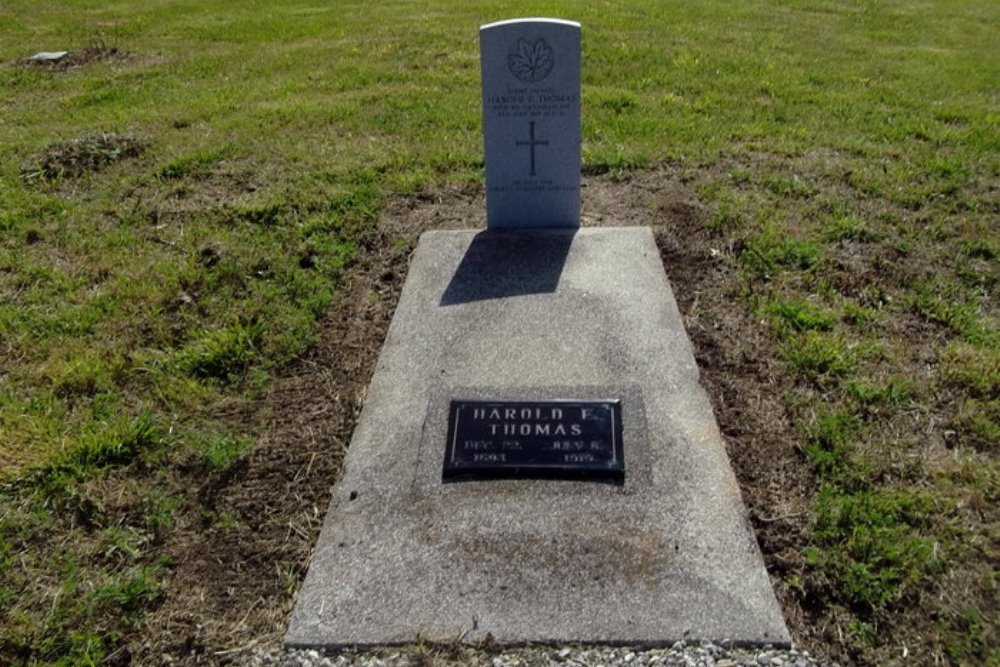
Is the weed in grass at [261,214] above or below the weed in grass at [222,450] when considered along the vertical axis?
above

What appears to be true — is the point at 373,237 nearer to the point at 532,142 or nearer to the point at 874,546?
the point at 532,142

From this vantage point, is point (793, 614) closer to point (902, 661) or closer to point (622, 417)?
point (902, 661)

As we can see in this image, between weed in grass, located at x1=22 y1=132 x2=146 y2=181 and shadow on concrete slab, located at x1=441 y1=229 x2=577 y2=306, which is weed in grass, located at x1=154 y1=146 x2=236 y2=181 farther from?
shadow on concrete slab, located at x1=441 y1=229 x2=577 y2=306

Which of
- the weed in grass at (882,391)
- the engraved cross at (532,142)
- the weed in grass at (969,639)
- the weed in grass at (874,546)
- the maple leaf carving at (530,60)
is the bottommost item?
the weed in grass at (969,639)

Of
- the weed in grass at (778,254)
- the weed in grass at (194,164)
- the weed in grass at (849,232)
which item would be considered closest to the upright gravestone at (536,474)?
the weed in grass at (778,254)

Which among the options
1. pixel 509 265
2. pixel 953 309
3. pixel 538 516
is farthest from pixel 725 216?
pixel 538 516

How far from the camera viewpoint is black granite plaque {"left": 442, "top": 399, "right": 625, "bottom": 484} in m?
3.20

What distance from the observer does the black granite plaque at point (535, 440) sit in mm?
3201

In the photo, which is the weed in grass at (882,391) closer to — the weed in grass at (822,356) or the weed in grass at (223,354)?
the weed in grass at (822,356)

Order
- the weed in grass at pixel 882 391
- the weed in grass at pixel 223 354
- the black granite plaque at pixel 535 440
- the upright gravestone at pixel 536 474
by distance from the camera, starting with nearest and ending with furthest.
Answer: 1. the upright gravestone at pixel 536 474
2. the black granite plaque at pixel 535 440
3. the weed in grass at pixel 882 391
4. the weed in grass at pixel 223 354

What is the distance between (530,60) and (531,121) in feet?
1.23

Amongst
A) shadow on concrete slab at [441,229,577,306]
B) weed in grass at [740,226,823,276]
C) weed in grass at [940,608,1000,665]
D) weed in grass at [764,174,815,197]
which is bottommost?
weed in grass at [940,608,1000,665]

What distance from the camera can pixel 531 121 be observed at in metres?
5.09

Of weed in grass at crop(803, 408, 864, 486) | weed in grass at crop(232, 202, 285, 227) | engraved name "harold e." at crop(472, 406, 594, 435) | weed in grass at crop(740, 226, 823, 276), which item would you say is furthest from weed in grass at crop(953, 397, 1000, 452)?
weed in grass at crop(232, 202, 285, 227)
